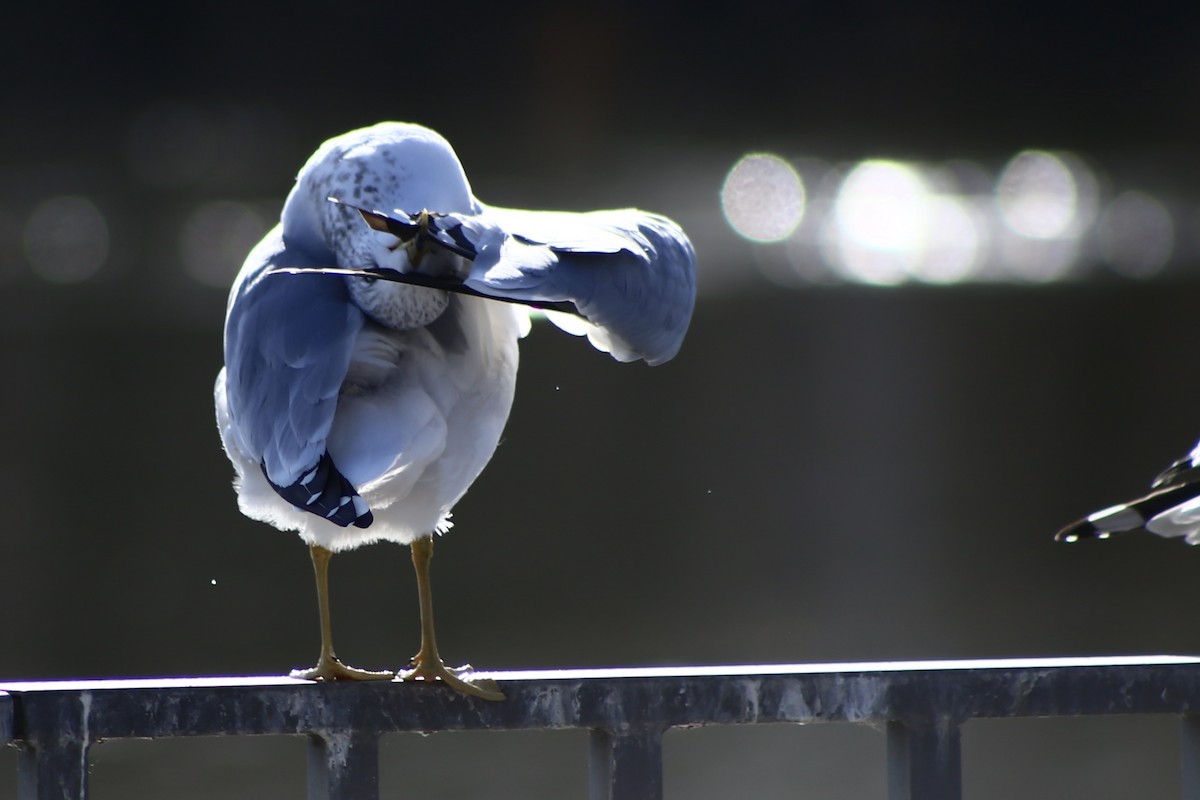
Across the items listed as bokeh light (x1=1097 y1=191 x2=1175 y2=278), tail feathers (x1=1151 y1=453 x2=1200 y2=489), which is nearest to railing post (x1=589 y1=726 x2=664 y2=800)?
tail feathers (x1=1151 y1=453 x2=1200 y2=489)

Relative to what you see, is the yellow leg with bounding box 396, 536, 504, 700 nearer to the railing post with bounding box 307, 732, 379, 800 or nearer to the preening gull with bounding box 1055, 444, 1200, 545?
the railing post with bounding box 307, 732, 379, 800

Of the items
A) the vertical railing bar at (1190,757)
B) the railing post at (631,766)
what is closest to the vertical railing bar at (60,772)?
the railing post at (631,766)

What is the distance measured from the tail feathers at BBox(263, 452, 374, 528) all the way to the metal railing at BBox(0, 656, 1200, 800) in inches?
8.3

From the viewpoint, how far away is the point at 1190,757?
2195 millimetres

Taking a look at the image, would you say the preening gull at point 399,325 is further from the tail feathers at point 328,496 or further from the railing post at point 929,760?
the railing post at point 929,760

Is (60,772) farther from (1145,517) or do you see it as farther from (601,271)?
(1145,517)

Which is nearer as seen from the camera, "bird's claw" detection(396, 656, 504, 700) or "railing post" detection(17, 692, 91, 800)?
"railing post" detection(17, 692, 91, 800)

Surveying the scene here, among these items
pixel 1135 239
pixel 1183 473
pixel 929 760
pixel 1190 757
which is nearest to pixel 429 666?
pixel 929 760

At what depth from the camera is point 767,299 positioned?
2459 cm

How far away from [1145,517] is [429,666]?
1229 millimetres

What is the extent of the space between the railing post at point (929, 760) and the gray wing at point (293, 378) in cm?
73

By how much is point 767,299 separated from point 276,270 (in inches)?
880

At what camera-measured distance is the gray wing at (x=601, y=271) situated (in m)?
2.24

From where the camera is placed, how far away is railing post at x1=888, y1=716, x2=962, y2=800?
2.09 metres
